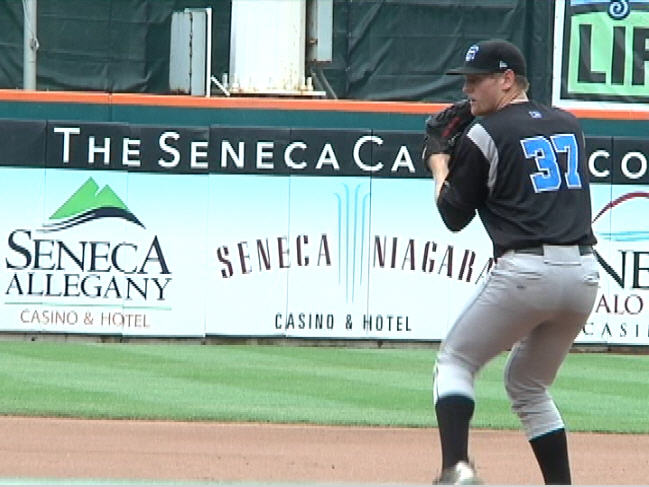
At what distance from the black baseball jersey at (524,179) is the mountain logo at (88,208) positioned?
30.1 ft

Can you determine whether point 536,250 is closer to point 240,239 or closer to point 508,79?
point 508,79

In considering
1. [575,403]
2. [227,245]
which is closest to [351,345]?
[227,245]

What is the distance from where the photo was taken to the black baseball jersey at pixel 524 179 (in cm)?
632

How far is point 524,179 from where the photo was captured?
20.7ft

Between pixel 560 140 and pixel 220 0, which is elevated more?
pixel 220 0

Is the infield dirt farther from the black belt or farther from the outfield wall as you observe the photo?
the outfield wall

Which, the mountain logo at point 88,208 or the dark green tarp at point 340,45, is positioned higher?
the dark green tarp at point 340,45

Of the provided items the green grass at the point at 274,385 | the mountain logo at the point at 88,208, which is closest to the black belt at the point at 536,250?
the green grass at the point at 274,385

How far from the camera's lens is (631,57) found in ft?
70.1

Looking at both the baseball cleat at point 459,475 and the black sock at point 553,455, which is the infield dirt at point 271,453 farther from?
the baseball cleat at point 459,475

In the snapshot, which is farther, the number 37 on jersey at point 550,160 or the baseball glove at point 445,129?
the baseball glove at point 445,129

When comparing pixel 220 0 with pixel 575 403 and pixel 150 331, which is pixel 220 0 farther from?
pixel 575 403

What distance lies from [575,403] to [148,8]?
11322mm

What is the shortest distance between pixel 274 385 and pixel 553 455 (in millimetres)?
5662
